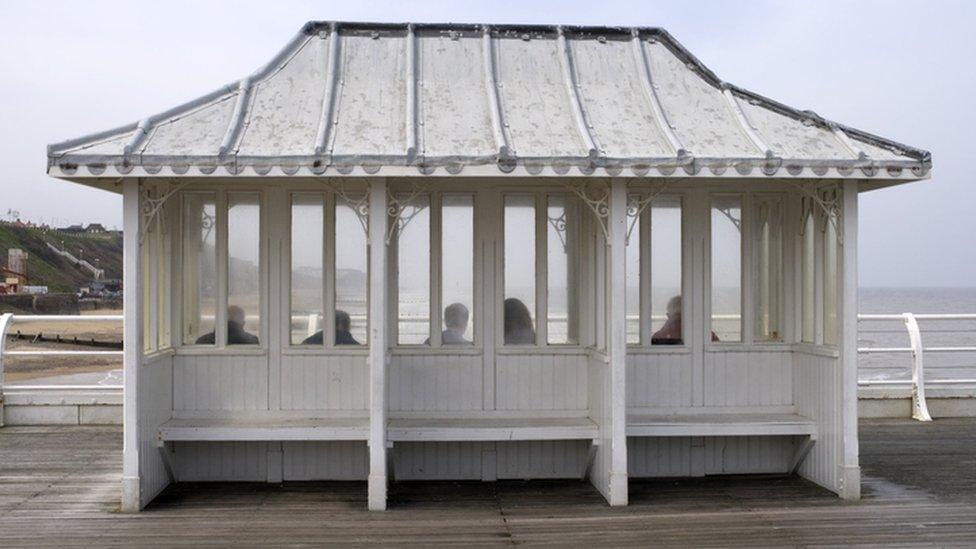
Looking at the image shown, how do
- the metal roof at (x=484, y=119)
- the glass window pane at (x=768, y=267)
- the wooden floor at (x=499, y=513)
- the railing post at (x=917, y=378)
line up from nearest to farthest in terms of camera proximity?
the wooden floor at (x=499, y=513) < the metal roof at (x=484, y=119) < the glass window pane at (x=768, y=267) < the railing post at (x=917, y=378)

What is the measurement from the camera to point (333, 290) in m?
8.91

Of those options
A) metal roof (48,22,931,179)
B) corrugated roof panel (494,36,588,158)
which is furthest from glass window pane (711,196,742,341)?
corrugated roof panel (494,36,588,158)

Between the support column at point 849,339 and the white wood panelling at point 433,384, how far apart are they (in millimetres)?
3083

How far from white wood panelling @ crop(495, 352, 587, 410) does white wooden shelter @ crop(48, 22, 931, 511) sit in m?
0.02

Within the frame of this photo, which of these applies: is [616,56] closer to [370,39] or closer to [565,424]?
[370,39]

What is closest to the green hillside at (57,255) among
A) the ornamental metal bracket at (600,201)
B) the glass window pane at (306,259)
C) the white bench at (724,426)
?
the glass window pane at (306,259)

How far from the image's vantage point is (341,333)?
29.5 ft

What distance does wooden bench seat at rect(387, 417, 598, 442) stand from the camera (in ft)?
26.9

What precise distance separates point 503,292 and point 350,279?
4.50ft

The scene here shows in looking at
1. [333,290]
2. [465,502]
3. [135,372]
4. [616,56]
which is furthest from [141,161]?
[616,56]

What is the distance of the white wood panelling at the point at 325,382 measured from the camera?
8.86m

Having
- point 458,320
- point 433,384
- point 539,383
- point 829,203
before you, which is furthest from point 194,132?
point 829,203

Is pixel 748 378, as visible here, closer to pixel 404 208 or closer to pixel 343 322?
pixel 404 208

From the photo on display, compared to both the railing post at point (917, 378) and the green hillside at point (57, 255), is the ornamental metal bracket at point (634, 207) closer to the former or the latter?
the railing post at point (917, 378)
